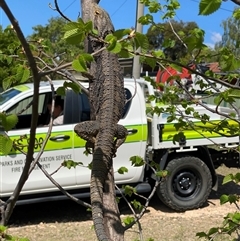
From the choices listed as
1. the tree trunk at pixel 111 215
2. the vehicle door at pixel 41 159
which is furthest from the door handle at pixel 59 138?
the tree trunk at pixel 111 215

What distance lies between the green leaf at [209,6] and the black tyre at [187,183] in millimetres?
5885

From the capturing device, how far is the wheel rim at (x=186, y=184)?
7219mm

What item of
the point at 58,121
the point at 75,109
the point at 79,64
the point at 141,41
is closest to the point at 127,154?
the point at 75,109

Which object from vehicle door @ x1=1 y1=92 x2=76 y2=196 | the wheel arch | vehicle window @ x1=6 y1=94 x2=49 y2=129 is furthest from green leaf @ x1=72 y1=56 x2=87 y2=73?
the wheel arch

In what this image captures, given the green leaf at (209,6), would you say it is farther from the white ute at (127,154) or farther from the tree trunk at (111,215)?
the white ute at (127,154)

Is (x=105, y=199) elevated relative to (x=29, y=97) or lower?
lower

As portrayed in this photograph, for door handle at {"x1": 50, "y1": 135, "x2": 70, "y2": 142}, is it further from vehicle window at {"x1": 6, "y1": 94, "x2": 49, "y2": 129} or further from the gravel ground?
the gravel ground

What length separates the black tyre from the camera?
7113 millimetres

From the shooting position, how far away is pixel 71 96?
661 centimetres

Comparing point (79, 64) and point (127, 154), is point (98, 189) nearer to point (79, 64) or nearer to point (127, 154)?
point (79, 64)

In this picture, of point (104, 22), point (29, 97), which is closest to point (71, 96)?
point (29, 97)

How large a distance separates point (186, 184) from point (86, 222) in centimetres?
159

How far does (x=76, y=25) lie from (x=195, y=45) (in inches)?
20.4

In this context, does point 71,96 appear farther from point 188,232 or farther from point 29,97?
point 188,232
